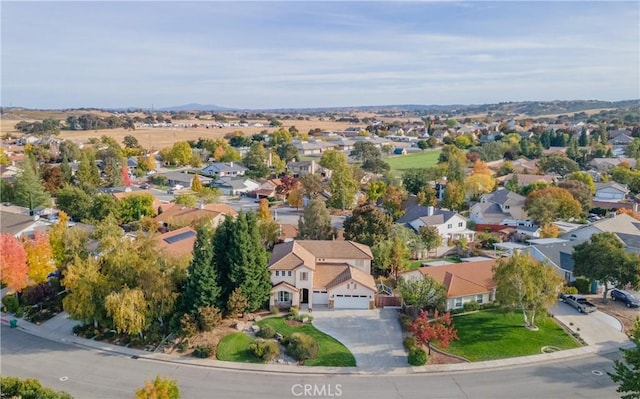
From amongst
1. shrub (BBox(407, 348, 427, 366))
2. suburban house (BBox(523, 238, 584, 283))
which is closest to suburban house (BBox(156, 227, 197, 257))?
shrub (BBox(407, 348, 427, 366))

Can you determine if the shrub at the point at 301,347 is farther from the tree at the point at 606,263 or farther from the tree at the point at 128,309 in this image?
the tree at the point at 606,263

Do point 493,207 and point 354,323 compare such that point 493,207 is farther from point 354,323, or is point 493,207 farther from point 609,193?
point 354,323

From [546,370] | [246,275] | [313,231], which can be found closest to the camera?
[546,370]

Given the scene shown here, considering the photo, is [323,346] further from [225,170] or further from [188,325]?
[225,170]

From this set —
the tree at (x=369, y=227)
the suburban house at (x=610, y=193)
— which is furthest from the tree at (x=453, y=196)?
the tree at (x=369, y=227)

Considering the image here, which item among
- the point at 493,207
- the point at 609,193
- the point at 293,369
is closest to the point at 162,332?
the point at 293,369

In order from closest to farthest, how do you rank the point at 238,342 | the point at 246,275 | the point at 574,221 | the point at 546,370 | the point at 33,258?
the point at 546,370, the point at 238,342, the point at 246,275, the point at 33,258, the point at 574,221

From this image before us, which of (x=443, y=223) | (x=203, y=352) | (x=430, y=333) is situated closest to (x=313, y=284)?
(x=203, y=352)
